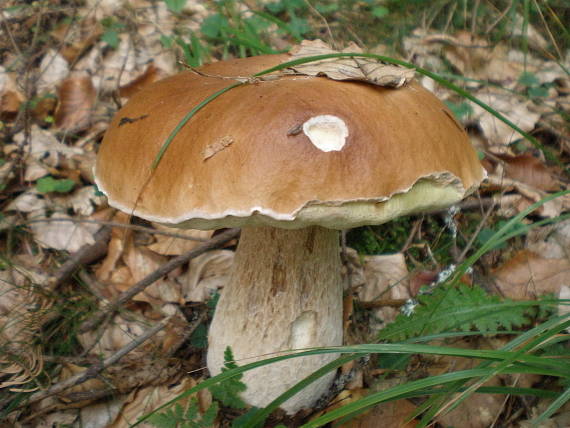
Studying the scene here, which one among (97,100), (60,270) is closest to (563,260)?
(60,270)

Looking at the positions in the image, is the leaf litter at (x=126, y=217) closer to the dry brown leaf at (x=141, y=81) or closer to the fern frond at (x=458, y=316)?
the dry brown leaf at (x=141, y=81)

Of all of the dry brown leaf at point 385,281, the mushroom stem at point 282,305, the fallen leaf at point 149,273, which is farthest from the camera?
the fallen leaf at point 149,273

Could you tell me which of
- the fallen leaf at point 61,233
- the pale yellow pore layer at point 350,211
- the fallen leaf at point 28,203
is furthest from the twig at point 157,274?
the pale yellow pore layer at point 350,211

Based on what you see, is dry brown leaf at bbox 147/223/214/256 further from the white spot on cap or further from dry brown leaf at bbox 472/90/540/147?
dry brown leaf at bbox 472/90/540/147

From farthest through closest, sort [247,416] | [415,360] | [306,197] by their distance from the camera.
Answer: [415,360]
[247,416]
[306,197]

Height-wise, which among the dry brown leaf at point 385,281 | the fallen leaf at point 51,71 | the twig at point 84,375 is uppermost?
the fallen leaf at point 51,71

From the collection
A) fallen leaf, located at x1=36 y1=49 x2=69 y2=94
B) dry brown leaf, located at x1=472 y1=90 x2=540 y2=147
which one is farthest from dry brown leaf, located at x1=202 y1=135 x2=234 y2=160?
fallen leaf, located at x1=36 y1=49 x2=69 y2=94

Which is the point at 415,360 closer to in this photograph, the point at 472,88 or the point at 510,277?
the point at 510,277

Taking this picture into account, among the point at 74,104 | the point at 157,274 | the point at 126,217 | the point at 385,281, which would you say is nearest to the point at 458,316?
the point at 385,281
